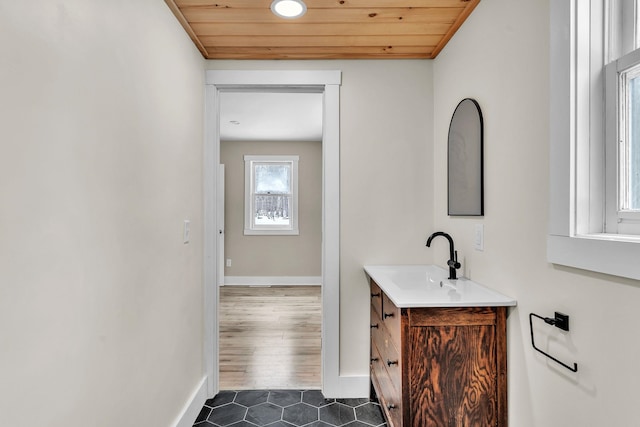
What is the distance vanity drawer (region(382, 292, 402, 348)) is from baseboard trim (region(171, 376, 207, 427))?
1.17 meters

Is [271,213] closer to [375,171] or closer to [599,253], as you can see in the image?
[375,171]

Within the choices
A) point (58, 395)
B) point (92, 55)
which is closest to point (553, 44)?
point (92, 55)

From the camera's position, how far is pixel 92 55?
1.15 meters

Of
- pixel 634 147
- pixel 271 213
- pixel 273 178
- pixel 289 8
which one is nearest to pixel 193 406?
pixel 289 8

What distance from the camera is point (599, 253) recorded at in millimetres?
1022

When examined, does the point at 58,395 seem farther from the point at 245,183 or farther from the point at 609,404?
the point at 245,183

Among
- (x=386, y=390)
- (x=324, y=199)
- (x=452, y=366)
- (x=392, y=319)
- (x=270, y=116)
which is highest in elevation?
(x=270, y=116)

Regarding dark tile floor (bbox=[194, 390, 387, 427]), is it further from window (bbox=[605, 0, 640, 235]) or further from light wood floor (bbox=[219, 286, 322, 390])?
window (bbox=[605, 0, 640, 235])

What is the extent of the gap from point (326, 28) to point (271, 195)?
414 cm

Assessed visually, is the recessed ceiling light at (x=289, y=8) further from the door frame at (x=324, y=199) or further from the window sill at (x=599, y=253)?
the window sill at (x=599, y=253)

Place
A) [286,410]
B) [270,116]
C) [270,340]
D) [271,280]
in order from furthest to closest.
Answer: [271,280]
[270,116]
[270,340]
[286,410]

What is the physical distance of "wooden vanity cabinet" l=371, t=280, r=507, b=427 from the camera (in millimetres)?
1497

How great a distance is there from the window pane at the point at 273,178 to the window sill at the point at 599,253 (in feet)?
16.4

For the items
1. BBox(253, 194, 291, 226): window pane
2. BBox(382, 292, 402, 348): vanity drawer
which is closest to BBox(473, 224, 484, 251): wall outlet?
BBox(382, 292, 402, 348): vanity drawer
